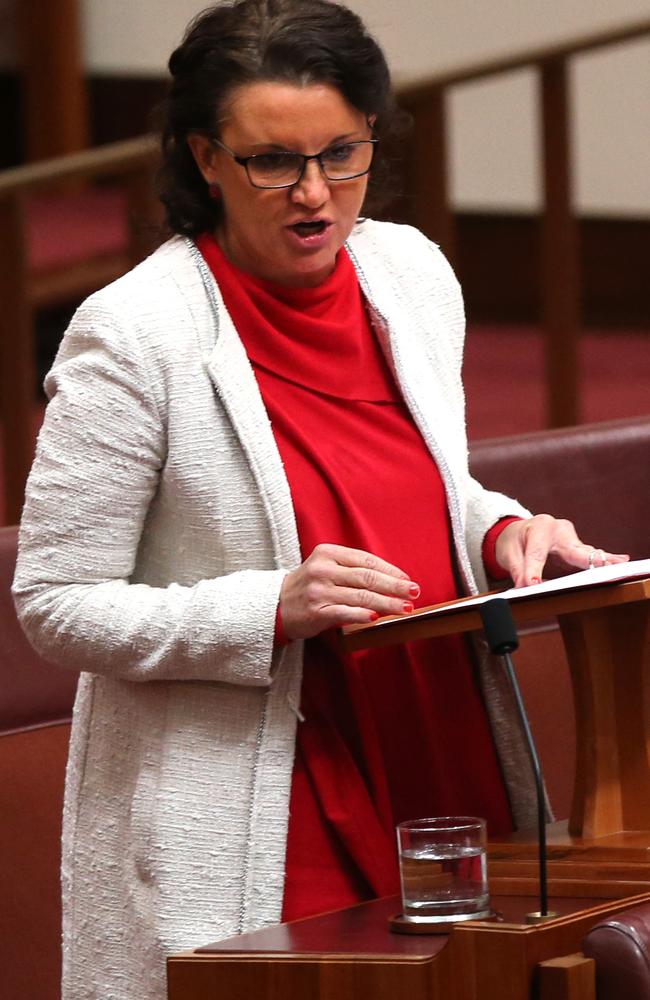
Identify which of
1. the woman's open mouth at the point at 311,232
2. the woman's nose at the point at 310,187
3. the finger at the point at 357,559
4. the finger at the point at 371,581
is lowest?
the finger at the point at 371,581

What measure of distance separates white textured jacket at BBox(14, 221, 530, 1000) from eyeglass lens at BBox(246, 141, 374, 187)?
0.12 metres

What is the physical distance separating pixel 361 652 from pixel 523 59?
2727 millimetres

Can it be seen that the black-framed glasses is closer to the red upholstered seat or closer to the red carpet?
the red carpet

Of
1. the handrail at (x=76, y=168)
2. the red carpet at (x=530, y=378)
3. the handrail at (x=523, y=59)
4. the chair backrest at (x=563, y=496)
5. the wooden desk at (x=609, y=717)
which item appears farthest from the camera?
the red carpet at (x=530, y=378)

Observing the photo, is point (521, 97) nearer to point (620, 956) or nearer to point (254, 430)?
point (254, 430)

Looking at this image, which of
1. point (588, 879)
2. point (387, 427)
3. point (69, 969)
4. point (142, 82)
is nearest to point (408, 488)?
point (387, 427)

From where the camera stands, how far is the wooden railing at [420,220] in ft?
12.3

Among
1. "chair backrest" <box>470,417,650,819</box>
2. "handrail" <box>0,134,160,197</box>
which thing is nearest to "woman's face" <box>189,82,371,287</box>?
"chair backrest" <box>470,417,650,819</box>

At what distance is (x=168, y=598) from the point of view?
1768 mm

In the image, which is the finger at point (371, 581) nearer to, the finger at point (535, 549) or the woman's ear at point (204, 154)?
the finger at point (535, 549)

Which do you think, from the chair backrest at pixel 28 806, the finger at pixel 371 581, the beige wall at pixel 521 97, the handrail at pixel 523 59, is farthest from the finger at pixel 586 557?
the beige wall at pixel 521 97

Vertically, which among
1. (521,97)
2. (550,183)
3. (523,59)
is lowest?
(550,183)

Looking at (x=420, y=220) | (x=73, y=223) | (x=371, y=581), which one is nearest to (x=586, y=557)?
(x=371, y=581)

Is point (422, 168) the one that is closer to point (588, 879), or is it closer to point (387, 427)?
point (387, 427)
